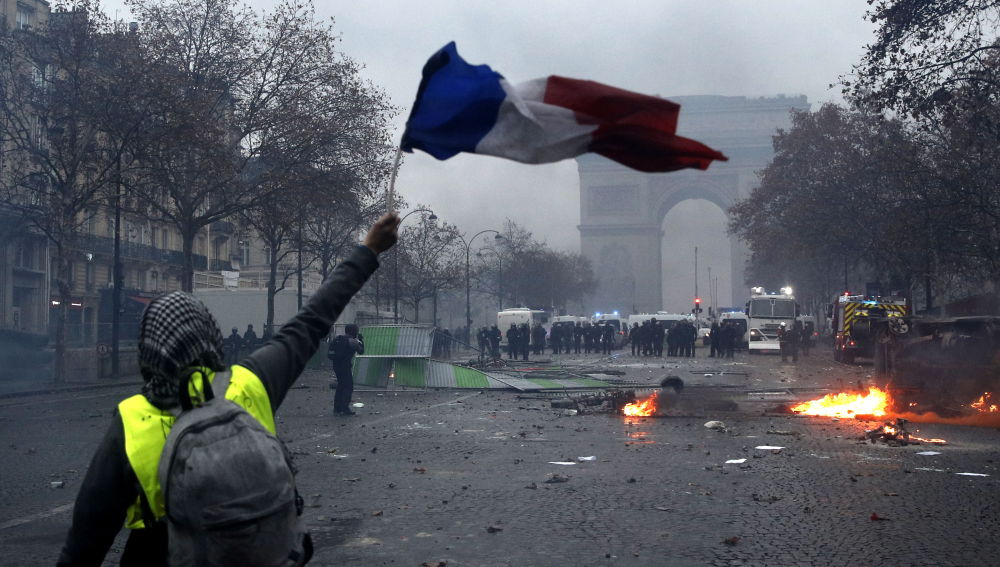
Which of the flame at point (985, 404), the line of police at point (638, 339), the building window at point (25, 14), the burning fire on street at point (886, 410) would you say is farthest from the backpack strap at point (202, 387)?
the building window at point (25, 14)

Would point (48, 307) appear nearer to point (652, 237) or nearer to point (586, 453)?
point (586, 453)

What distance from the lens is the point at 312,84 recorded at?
125ft

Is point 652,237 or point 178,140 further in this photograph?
point 652,237

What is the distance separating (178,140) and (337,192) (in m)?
7.30

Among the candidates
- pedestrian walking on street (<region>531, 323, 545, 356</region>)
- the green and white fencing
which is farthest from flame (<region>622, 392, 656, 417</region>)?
pedestrian walking on street (<region>531, 323, 545, 356</region>)

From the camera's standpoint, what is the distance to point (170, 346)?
2.38 metres

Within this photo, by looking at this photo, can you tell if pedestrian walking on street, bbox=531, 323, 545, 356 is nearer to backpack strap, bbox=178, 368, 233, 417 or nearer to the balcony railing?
the balcony railing

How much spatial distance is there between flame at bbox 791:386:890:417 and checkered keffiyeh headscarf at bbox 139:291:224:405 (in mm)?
15293

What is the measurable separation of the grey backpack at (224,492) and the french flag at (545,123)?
4.41 ft

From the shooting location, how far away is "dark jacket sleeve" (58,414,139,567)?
2377 mm

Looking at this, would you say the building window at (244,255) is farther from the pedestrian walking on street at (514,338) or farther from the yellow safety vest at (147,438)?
the yellow safety vest at (147,438)

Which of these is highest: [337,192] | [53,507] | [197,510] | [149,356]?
[337,192]

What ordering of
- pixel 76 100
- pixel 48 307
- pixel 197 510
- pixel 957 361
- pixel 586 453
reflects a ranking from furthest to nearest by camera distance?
pixel 48 307 < pixel 76 100 < pixel 957 361 < pixel 586 453 < pixel 197 510

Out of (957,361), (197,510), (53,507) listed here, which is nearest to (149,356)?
(197,510)
